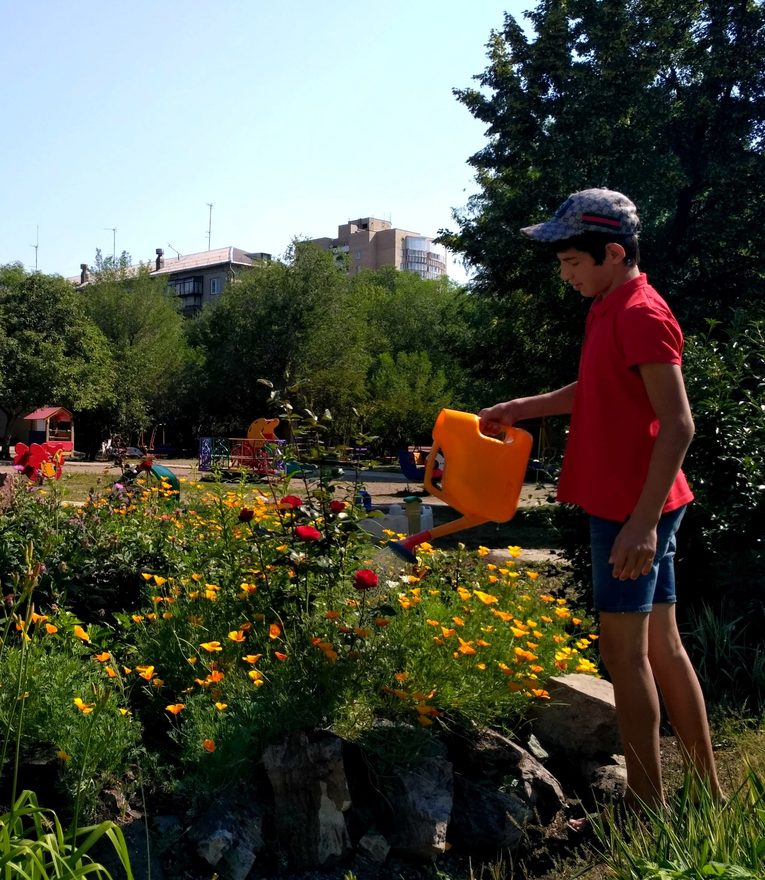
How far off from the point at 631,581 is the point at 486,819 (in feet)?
2.95

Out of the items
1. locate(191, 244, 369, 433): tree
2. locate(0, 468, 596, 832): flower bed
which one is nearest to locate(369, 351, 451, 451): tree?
locate(191, 244, 369, 433): tree

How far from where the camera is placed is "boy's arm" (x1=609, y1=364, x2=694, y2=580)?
2.22 m

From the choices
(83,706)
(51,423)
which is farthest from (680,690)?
(51,423)

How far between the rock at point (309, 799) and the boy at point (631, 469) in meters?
0.79

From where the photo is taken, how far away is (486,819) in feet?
8.75

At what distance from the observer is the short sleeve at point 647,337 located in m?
2.25

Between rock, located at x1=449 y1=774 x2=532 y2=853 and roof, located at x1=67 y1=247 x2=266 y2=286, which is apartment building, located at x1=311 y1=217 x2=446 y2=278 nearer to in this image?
roof, located at x1=67 y1=247 x2=266 y2=286

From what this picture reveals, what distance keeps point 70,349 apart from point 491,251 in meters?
25.4

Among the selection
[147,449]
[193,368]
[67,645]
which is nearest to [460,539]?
[147,449]

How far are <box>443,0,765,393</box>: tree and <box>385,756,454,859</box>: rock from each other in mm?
11600

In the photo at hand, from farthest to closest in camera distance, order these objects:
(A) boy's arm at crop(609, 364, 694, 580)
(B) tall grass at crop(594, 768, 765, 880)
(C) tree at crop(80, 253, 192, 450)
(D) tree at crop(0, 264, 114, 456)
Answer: (C) tree at crop(80, 253, 192, 450) < (D) tree at crop(0, 264, 114, 456) < (A) boy's arm at crop(609, 364, 694, 580) < (B) tall grass at crop(594, 768, 765, 880)

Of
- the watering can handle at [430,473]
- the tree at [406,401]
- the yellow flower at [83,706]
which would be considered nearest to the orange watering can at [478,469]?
the watering can handle at [430,473]

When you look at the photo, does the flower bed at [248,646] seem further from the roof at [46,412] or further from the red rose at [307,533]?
Answer: the roof at [46,412]

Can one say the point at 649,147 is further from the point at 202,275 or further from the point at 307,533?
the point at 202,275
